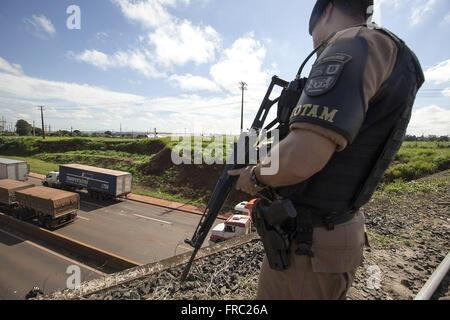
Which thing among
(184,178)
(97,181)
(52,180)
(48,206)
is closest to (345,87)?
(48,206)

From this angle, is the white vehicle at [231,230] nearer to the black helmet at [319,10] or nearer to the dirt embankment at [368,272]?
the dirt embankment at [368,272]

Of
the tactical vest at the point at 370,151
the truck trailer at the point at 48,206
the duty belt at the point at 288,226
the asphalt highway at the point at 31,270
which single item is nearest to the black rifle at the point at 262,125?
the tactical vest at the point at 370,151

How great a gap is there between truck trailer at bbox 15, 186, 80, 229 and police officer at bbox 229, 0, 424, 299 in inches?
583

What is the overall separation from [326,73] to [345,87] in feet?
0.46

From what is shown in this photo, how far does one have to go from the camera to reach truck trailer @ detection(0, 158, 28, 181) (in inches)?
849

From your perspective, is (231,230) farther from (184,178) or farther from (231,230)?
(184,178)

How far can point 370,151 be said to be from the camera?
1310mm

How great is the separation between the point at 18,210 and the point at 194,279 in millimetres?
15838

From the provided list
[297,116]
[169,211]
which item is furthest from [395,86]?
[169,211]

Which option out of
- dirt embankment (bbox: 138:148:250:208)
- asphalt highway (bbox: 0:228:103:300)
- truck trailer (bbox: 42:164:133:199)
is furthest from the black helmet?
truck trailer (bbox: 42:164:133:199)

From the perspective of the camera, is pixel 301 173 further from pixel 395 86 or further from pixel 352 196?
pixel 395 86

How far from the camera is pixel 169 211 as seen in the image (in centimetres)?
1703

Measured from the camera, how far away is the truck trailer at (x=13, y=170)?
849 inches

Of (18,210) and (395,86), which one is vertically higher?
(395,86)
